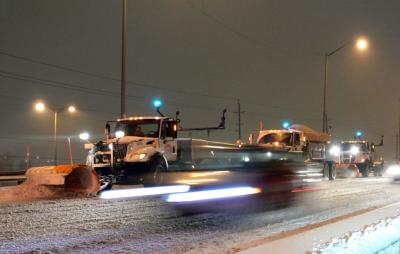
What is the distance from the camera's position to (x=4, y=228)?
10.9 m

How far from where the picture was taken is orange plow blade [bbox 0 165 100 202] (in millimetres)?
17844

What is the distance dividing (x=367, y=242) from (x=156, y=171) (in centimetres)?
1149

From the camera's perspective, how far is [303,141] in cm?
2955

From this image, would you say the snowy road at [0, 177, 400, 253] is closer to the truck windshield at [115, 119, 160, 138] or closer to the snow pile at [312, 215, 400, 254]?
the snow pile at [312, 215, 400, 254]

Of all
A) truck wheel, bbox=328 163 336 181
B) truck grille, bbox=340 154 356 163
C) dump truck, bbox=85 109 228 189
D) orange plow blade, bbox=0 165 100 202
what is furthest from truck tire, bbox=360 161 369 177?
orange plow blade, bbox=0 165 100 202

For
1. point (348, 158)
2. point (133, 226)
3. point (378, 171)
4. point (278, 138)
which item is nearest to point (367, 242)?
point (133, 226)

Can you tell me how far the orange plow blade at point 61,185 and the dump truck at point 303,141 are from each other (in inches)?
452

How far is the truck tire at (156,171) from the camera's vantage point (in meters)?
18.7

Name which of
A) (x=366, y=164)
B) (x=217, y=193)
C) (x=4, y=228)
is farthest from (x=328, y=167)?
(x=4, y=228)

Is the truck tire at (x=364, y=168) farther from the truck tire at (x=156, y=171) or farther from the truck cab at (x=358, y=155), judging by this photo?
the truck tire at (x=156, y=171)

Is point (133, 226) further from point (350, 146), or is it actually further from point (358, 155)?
point (350, 146)

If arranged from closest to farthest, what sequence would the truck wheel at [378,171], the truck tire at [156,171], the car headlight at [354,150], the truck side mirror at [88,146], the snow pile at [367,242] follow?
the snow pile at [367,242], the truck tire at [156,171], the truck side mirror at [88,146], the car headlight at [354,150], the truck wheel at [378,171]

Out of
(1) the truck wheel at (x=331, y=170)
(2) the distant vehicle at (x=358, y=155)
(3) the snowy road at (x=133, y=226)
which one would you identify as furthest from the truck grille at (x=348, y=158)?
(3) the snowy road at (x=133, y=226)

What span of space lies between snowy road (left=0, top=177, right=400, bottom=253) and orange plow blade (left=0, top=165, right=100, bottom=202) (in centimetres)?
143
